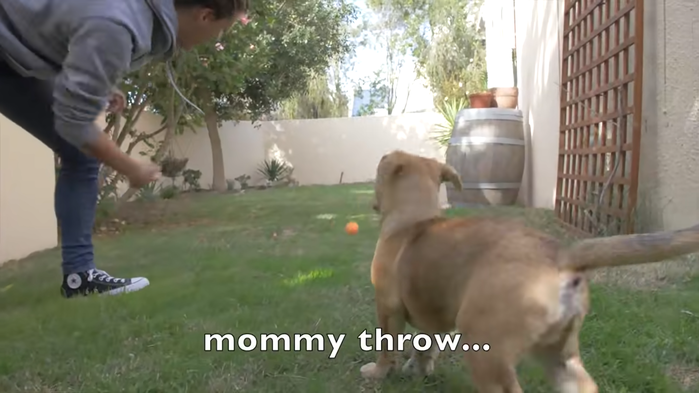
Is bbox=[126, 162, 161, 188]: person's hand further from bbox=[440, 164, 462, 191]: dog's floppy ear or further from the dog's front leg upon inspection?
bbox=[440, 164, 462, 191]: dog's floppy ear

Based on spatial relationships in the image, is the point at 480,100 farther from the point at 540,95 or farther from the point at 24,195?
the point at 24,195

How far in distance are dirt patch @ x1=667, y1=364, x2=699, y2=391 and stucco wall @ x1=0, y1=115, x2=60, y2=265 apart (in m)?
4.54

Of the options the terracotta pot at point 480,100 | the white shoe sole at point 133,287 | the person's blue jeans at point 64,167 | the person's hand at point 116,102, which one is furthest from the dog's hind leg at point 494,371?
the terracotta pot at point 480,100

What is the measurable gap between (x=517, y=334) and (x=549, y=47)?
6.37 m

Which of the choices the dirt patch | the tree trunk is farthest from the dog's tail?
the tree trunk

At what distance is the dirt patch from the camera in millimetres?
2104

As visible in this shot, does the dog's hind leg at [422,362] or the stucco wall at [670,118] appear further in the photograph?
the stucco wall at [670,118]

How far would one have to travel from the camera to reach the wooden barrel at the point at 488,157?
7871 millimetres

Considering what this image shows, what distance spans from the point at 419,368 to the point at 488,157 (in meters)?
5.82

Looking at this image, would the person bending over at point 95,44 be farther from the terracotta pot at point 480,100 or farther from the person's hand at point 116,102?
the terracotta pot at point 480,100

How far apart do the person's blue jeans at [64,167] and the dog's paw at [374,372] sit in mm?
1643

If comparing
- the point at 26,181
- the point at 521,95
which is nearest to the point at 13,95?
the point at 26,181

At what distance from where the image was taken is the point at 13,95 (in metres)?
2.62
